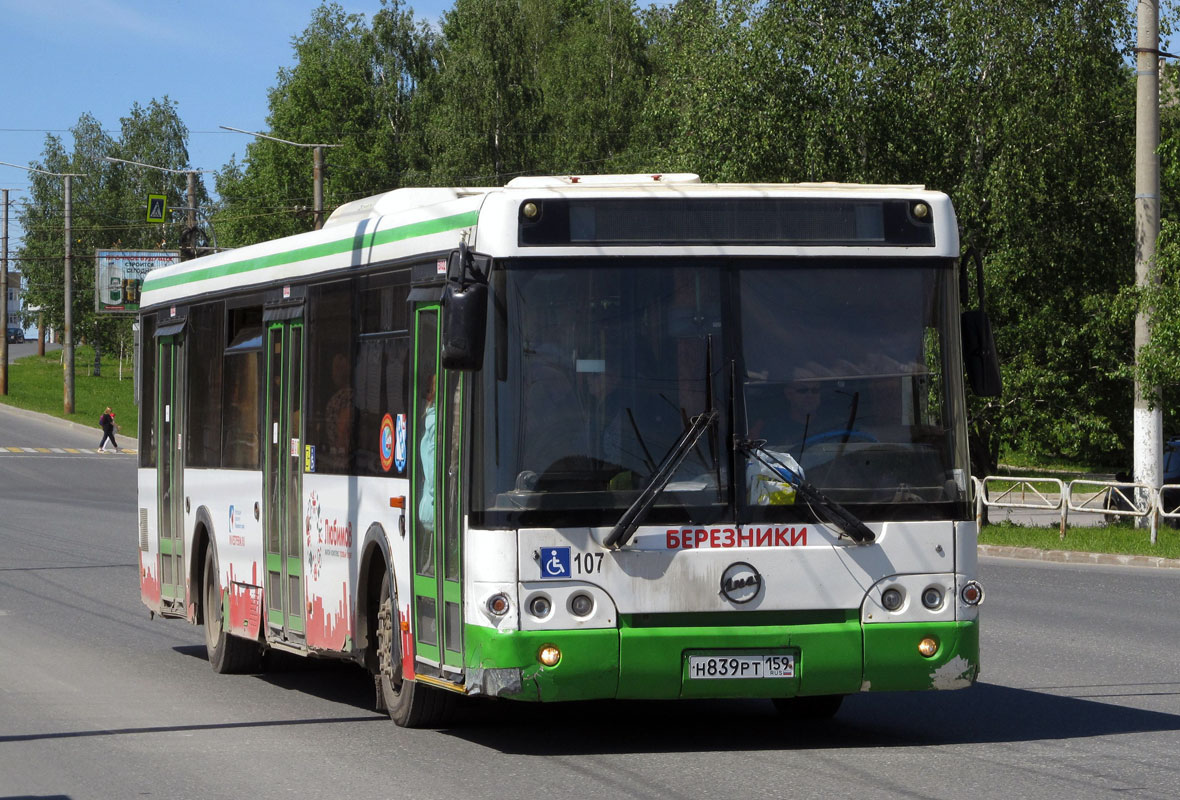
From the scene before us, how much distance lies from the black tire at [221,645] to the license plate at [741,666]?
490 cm

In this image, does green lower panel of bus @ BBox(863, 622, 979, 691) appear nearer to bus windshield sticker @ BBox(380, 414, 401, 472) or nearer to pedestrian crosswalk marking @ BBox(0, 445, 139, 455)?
bus windshield sticker @ BBox(380, 414, 401, 472)

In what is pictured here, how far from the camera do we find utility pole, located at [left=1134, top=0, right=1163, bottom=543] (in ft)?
89.0

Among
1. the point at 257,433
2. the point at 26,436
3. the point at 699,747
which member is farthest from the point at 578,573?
the point at 26,436

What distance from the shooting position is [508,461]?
331 inches

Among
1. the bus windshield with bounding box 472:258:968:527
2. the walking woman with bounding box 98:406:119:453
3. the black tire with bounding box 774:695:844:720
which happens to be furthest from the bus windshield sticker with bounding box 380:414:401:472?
the walking woman with bounding box 98:406:119:453

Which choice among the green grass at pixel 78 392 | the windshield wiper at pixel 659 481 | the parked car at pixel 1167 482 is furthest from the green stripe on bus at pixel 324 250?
the green grass at pixel 78 392

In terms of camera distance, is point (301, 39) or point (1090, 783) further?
point (301, 39)

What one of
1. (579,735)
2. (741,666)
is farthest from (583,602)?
(579,735)

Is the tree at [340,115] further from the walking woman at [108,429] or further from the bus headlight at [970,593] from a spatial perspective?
the bus headlight at [970,593]

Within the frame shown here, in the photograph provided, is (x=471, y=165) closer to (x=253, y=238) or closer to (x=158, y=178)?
(x=253, y=238)

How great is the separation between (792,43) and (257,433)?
942 inches

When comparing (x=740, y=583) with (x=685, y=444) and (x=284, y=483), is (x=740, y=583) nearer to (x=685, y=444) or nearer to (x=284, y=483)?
(x=685, y=444)

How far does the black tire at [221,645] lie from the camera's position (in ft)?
41.5

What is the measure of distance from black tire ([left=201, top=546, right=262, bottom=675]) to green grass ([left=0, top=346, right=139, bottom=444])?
186ft
